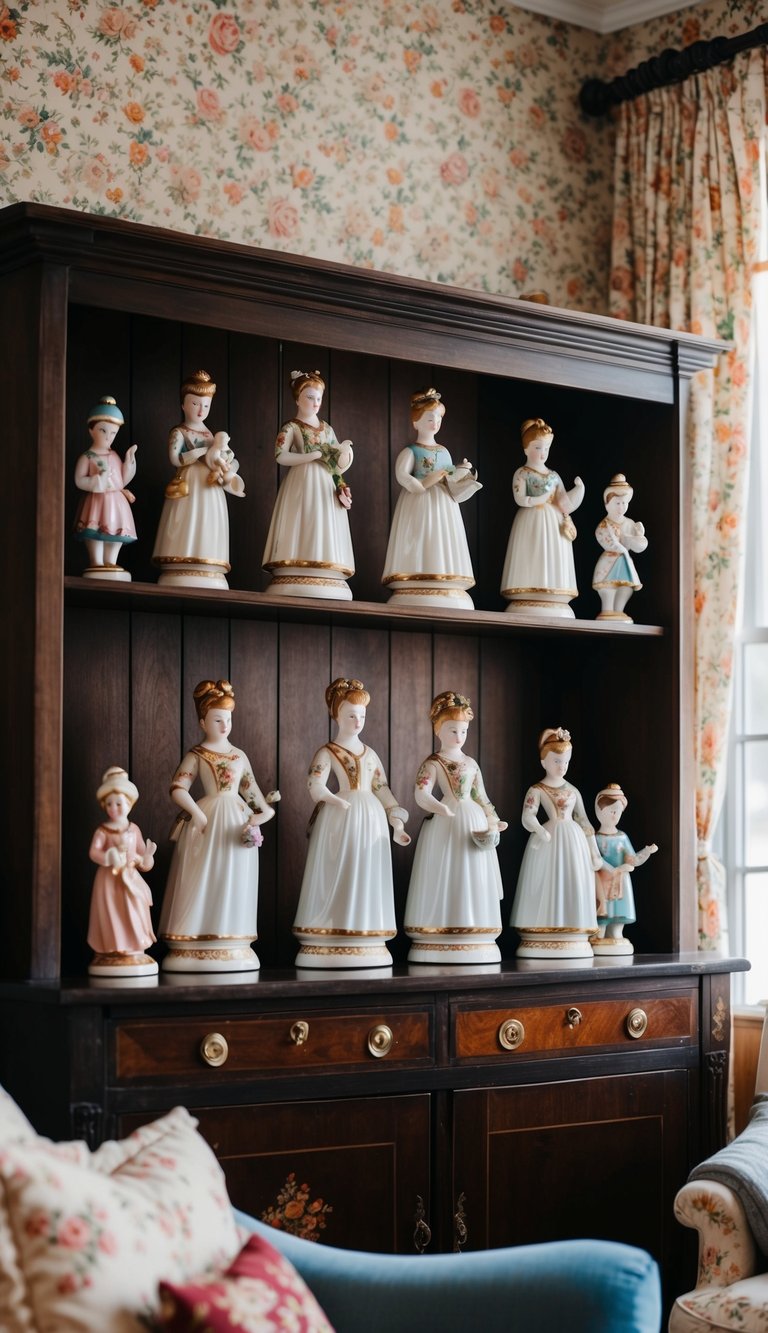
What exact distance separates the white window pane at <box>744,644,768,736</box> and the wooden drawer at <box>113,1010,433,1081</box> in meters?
1.32

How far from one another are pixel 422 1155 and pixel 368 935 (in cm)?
39

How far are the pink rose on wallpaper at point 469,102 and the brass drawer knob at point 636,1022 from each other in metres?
2.07

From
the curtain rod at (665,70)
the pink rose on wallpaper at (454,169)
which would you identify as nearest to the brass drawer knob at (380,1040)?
the pink rose on wallpaper at (454,169)

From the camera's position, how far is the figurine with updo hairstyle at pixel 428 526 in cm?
305

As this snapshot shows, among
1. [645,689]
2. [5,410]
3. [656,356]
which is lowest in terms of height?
[645,689]

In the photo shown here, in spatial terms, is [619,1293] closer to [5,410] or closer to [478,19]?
[5,410]

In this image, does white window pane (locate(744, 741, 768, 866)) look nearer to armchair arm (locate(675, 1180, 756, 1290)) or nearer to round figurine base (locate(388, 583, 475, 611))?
round figurine base (locate(388, 583, 475, 611))

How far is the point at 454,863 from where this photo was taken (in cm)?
299

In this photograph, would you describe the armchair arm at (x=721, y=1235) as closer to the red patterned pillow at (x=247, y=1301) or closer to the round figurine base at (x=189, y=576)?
the red patterned pillow at (x=247, y=1301)

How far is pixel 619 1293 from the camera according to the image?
178cm

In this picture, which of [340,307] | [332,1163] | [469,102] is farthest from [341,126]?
[332,1163]

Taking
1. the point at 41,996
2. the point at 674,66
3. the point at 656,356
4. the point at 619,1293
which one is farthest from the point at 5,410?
the point at 674,66

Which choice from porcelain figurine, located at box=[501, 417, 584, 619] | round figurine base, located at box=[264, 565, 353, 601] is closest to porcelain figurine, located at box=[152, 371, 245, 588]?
round figurine base, located at box=[264, 565, 353, 601]

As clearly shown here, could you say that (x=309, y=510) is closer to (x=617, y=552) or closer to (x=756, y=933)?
(x=617, y=552)
